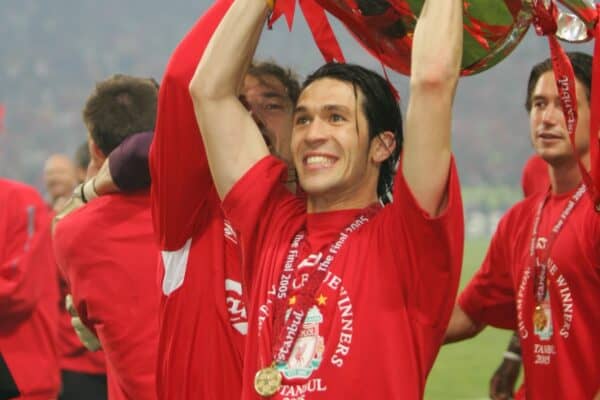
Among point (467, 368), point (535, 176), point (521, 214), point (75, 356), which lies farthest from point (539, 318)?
point (467, 368)

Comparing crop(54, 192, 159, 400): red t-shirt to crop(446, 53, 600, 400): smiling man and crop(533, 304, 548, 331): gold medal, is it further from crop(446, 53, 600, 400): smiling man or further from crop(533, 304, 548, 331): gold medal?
crop(533, 304, 548, 331): gold medal

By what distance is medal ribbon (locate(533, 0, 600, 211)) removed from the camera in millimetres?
2625

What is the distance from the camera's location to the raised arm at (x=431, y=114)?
236cm

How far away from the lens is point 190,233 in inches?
112

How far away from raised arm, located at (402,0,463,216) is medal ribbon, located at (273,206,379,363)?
227 millimetres

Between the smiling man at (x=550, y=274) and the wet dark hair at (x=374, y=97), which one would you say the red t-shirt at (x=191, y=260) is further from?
the smiling man at (x=550, y=274)

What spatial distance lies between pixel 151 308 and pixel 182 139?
0.86 m

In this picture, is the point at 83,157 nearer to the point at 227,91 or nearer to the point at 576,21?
the point at 227,91

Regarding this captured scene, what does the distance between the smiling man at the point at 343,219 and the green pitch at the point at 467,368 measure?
6.06m

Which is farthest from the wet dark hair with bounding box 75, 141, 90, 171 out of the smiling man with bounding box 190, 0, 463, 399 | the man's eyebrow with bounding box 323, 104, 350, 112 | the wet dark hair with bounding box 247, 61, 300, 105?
the man's eyebrow with bounding box 323, 104, 350, 112

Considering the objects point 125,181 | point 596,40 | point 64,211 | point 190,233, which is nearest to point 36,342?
point 64,211

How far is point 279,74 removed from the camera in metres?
3.14

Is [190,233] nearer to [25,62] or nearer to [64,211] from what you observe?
[64,211]

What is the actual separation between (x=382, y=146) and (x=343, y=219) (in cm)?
19
